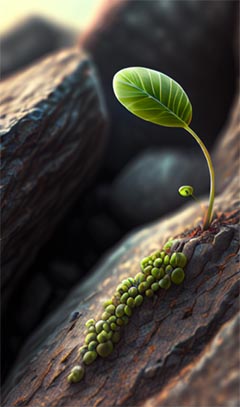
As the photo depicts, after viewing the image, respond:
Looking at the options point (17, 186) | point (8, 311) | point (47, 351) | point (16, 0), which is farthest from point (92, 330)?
point (16, 0)

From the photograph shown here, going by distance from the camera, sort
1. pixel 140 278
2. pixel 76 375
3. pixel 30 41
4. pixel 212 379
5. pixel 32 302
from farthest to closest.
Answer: pixel 30 41, pixel 32 302, pixel 140 278, pixel 76 375, pixel 212 379

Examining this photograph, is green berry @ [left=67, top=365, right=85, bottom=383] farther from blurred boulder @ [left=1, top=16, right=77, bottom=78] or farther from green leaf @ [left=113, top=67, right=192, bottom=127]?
blurred boulder @ [left=1, top=16, right=77, bottom=78]

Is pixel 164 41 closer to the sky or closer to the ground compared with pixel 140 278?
closer to the sky

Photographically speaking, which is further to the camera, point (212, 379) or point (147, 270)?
point (147, 270)

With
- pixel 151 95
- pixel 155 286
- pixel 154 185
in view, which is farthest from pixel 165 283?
pixel 154 185

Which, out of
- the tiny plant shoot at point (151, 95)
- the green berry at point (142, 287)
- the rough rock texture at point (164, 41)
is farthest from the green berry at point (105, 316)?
the rough rock texture at point (164, 41)

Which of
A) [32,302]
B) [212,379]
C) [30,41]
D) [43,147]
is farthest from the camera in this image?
[30,41]

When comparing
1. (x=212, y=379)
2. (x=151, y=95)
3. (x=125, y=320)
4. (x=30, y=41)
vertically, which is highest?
(x=30, y=41)

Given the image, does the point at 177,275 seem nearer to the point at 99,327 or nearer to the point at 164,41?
the point at 99,327

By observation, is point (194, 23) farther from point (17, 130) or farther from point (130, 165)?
point (17, 130)

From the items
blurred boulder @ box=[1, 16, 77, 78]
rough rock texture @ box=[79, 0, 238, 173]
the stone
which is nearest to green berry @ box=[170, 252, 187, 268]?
the stone
